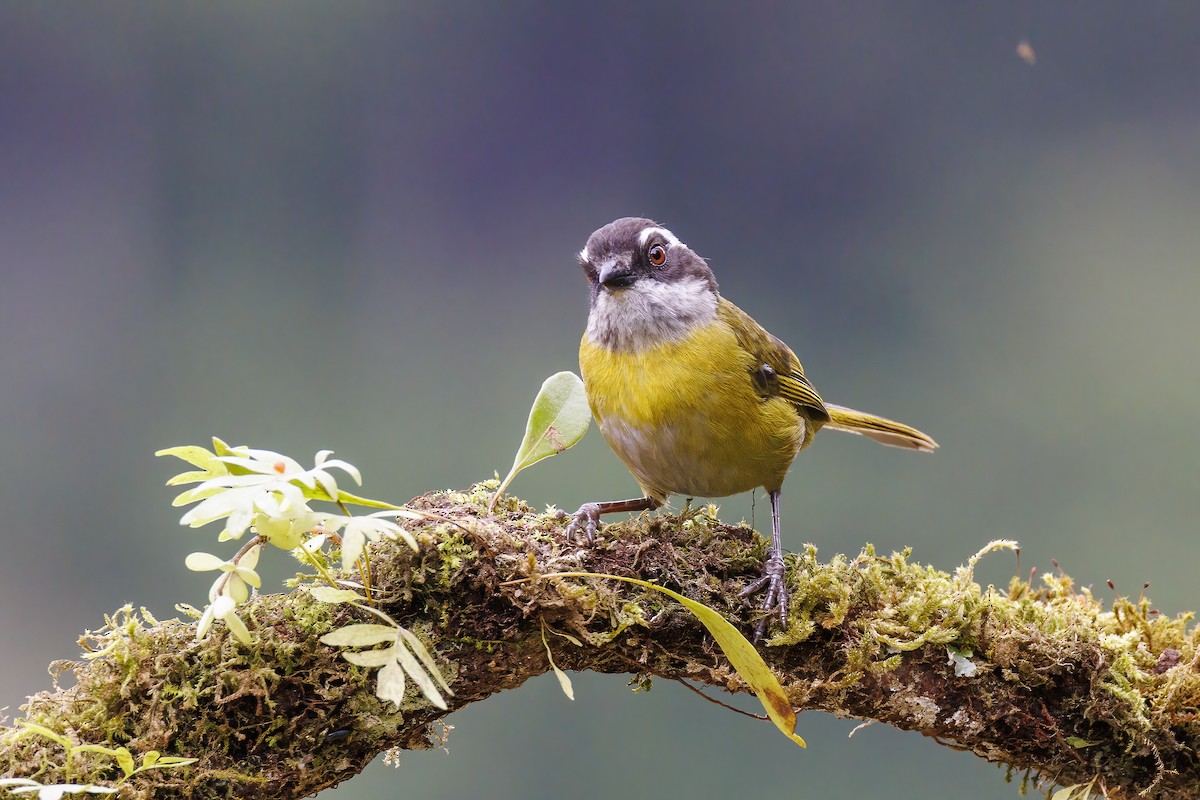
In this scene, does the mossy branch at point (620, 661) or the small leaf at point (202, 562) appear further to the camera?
the mossy branch at point (620, 661)

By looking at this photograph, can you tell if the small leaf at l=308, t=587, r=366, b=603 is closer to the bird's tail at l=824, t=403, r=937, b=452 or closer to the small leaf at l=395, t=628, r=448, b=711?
the small leaf at l=395, t=628, r=448, b=711

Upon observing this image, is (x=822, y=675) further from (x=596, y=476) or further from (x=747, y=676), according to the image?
(x=596, y=476)

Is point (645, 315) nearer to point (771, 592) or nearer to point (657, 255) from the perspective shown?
point (657, 255)

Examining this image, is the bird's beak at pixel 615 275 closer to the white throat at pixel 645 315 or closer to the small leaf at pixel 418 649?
the white throat at pixel 645 315

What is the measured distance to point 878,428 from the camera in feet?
11.6

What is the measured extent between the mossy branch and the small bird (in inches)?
14.1

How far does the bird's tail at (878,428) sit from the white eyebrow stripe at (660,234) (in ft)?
2.85

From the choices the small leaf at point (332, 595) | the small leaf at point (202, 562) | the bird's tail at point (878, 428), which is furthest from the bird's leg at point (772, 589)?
the bird's tail at point (878, 428)

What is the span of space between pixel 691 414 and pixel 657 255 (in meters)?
0.50

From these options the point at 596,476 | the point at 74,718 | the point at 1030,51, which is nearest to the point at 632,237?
the point at 74,718

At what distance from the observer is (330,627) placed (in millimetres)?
1800

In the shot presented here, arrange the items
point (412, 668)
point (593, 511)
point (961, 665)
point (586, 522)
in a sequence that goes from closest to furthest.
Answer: point (412, 668) → point (961, 665) → point (586, 522) → point (593, 511)

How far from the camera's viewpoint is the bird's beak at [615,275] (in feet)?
8.79

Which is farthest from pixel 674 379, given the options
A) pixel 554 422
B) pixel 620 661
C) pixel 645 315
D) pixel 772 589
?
pixel 620 661
